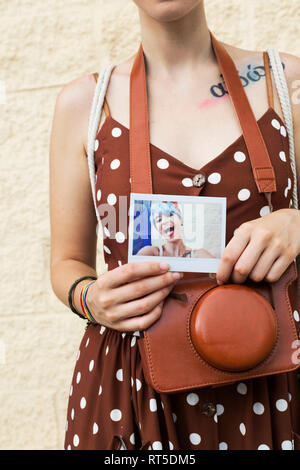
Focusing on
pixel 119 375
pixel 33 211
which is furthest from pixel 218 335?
pixel 33 211

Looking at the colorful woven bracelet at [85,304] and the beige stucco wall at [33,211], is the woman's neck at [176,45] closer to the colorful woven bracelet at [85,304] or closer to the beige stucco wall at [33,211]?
the colorful woven bracelet at [85,304]

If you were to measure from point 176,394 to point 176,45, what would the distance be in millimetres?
689

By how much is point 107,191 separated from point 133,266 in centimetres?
21

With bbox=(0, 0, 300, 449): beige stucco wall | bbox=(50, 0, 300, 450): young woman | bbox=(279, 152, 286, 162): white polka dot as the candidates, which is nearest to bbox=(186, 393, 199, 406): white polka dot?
bbox=(50, 0, 300, 450): young woman

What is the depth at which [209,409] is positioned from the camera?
2.79ft

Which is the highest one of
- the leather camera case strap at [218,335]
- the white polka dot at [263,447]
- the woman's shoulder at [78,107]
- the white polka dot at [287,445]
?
the woman's shoulder at [78,107]

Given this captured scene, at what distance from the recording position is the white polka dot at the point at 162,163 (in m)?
0.93

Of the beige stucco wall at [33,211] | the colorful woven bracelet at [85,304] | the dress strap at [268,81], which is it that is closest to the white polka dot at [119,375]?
the colorful woven bracelet at [85,304]

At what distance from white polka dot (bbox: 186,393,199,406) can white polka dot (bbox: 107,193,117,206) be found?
0.37m

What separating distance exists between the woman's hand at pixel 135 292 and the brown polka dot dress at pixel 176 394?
0.09m

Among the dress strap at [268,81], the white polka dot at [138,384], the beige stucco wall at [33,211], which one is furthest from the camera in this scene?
the beige stucco wall at [33,211]

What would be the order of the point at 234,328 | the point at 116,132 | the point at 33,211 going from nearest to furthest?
1. the point at 234,328
2. the point at 116,132
3. the point at 33,211

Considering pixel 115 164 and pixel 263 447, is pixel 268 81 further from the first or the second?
pixel 263 447

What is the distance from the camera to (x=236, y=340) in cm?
77
